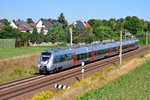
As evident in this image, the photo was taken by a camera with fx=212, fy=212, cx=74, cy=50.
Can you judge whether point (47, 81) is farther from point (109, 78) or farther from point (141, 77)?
point (141, 77)

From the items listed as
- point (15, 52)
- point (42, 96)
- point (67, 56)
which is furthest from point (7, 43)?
point (42, 96)

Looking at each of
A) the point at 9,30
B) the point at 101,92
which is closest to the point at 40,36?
the point at 9,30

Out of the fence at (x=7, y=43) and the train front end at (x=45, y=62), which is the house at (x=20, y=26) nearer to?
the fence at (x=7, y=43)

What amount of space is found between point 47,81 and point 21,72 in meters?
5.73

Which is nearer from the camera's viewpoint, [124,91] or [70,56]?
[124,91]

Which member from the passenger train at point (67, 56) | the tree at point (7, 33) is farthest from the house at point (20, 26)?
the passenger train at point (67, 56)

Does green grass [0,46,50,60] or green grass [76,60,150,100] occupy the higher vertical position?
green grass [0,46,50,60]

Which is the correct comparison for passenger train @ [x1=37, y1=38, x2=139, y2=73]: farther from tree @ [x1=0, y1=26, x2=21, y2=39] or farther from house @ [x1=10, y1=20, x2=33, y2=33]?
house @ [x1=10, y1=20, x2=33, y2=33]

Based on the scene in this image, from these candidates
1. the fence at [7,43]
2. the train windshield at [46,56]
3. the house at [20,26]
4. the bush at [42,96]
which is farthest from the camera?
the house at [20,26]

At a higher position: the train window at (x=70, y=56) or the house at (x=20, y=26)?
the house at (x=20, y=26)

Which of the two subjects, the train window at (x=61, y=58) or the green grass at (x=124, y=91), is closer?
the green grass at (x=124, y=91)

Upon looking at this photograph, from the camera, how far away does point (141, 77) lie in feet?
61.9

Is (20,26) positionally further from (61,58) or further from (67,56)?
(61,58)

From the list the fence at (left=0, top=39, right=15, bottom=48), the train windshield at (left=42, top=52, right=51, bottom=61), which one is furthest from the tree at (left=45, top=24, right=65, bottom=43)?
the train windshield at (left=42, top=52, right=51, bottom=61)
